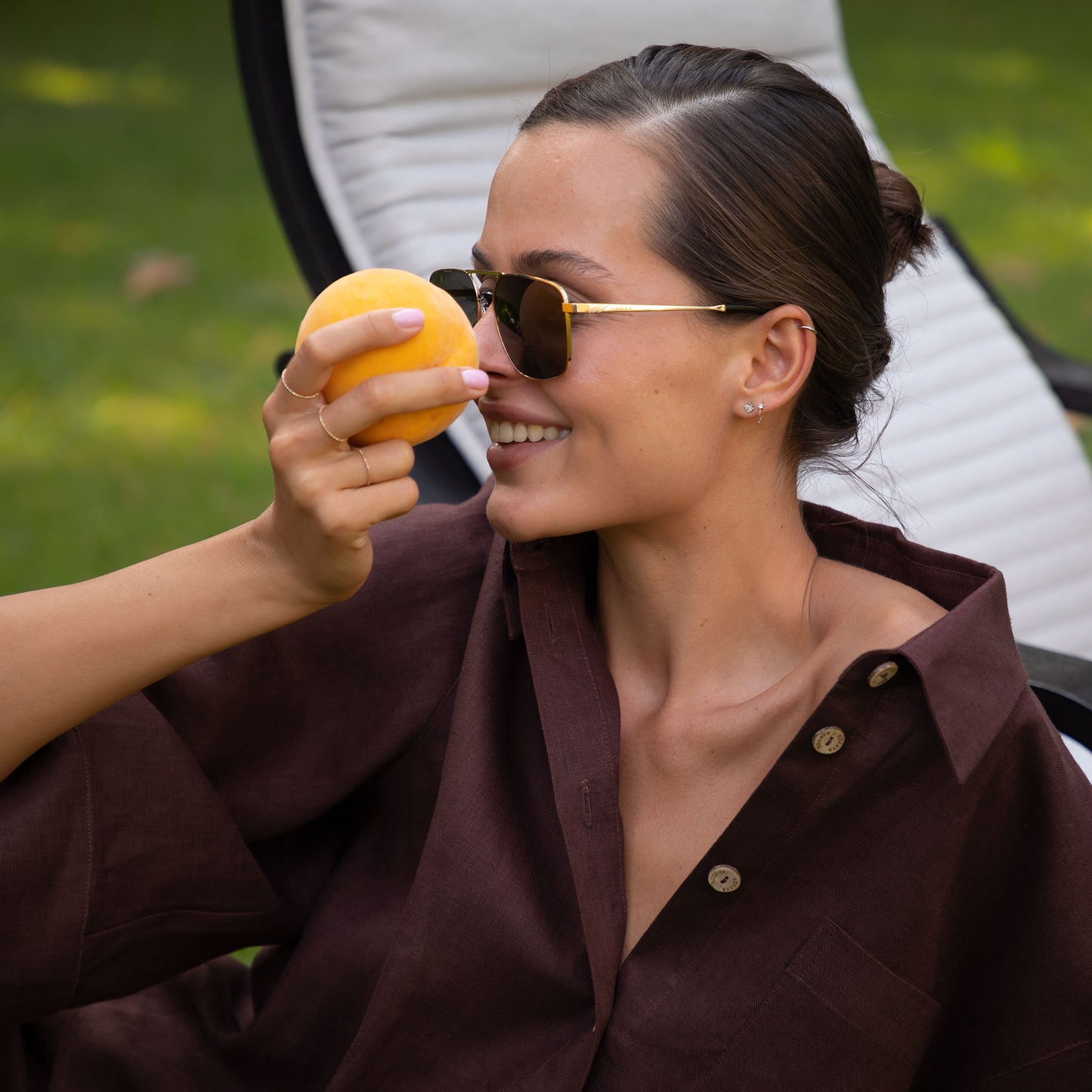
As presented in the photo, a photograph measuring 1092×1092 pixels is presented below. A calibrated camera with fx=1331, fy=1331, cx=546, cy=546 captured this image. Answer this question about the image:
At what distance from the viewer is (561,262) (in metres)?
1.63

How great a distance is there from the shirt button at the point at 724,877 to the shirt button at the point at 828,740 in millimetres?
177

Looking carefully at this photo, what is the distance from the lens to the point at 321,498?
143 centimetres

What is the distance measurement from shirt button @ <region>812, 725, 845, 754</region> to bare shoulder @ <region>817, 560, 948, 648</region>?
0.16 m


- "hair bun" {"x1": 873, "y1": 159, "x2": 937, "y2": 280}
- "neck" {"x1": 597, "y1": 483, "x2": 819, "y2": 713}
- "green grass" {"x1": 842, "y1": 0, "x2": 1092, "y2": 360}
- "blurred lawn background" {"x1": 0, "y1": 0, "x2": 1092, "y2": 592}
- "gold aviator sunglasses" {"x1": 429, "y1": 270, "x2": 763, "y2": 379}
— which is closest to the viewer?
"gold aviator sunglasses" {"x1": 429, "y1": 270, "x2": 763, "y2": 379}

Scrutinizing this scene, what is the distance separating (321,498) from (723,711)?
2.15ft

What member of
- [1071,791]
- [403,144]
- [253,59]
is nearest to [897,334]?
[403,144]

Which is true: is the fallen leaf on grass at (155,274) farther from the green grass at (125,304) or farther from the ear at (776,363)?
the ear at (776,363)

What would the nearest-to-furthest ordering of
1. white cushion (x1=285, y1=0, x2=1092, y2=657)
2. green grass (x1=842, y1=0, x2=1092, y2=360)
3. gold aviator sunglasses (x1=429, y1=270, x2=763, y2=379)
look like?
gold aviator sunglasses (x1=429, y1=270, x2=763, y2=379) < white cushion (x1=285, y1=0, x2=1092, y2=657) < green grass (x1=842, y1=0, x2=1092, y2=360)

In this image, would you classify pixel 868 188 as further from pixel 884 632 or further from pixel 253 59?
pixel 253 59

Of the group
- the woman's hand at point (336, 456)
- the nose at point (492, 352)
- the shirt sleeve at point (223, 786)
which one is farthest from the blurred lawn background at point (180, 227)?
the woman's hand at point (336, 456)

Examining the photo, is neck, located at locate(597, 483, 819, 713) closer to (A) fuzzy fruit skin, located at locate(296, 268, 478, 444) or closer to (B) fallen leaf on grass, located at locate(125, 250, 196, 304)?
(A) fuzzy fruit skin, located at locate(296, 268, 478, 444)

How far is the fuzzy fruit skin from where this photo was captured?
1466mm

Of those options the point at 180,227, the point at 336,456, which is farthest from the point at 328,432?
the point at 180,227

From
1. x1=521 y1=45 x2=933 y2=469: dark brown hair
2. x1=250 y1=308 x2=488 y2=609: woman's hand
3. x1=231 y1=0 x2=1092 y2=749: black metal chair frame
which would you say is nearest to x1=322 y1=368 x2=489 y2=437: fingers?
x1=250 y1=308 x2=488 y2=609: woman's hand
